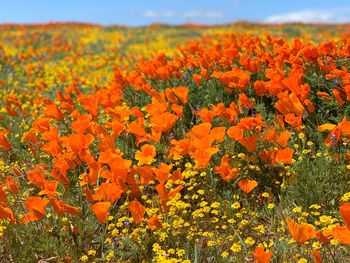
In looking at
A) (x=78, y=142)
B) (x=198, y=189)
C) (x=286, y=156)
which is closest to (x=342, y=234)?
(x=286, y=156)

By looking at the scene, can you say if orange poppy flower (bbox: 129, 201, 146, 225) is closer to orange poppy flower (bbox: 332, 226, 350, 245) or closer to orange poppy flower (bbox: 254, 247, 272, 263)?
orange poppy flower (bbox: 254, 247, 272, 263)

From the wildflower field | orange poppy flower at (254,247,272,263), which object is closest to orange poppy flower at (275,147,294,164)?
the wildflower field

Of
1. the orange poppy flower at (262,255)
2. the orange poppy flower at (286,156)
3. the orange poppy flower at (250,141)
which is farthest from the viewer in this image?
the orange poppy flower at (250,141)

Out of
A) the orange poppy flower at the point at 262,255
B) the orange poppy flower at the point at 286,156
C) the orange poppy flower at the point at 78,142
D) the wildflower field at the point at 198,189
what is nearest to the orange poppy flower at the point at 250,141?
the wildflower field at the point at 198,189

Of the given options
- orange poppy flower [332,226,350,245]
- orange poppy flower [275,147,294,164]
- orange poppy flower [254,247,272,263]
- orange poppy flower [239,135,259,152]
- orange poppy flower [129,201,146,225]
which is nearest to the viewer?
orange poppy flower [332,226,350,245]

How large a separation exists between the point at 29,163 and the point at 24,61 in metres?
9.29

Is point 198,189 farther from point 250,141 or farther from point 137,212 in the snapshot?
point 137,212

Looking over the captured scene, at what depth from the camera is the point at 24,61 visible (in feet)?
42.6

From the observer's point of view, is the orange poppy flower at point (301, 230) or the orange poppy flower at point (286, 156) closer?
the orange poppy flower at point (301, 230)

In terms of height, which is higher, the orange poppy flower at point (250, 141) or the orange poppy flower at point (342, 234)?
the orange poppy flower at point (250, 141)

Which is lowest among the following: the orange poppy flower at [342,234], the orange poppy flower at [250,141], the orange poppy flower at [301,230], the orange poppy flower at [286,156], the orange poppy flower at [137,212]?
the orange poppy flower at [137,212]

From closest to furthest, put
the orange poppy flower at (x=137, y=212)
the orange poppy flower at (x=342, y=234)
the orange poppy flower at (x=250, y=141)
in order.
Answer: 1. the orange poppy flower at (x=342, y=234)
2. the orange poppy flower at (x=137, y=212)
3. the orange poppy flower at (x=250, y=141)

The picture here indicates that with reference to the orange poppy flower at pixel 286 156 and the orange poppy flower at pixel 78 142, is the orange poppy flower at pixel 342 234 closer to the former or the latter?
the orange poppy flower at pixel 286 156

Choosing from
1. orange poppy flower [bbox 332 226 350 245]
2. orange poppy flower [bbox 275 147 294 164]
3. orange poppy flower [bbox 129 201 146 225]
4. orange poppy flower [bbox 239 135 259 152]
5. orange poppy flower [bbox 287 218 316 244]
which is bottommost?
orange poppy flower [bbox 129 201 146 225]
